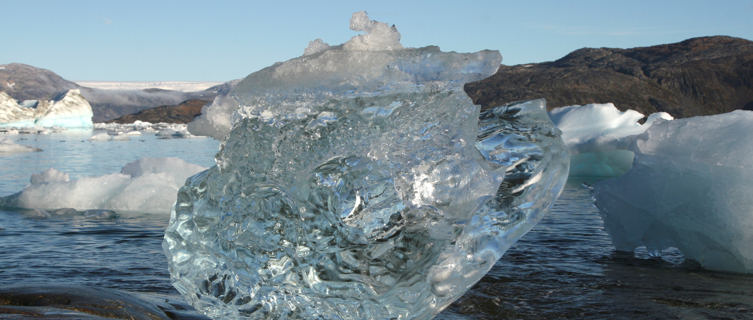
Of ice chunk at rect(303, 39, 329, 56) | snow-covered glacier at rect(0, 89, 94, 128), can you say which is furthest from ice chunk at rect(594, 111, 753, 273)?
snow-covered glacier at rect(0, 89, 94, 128)

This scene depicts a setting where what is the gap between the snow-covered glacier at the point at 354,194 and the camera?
2490 millimetres

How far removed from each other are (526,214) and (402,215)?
53 centimetres

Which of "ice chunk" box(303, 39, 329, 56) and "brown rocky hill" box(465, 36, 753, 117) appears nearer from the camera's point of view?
"ice chunk" box(303, 39, 329, 56)

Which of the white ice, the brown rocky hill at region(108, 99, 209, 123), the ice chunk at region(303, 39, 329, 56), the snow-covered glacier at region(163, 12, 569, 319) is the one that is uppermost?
the ice chunk at region(303, 39, 329, 56)

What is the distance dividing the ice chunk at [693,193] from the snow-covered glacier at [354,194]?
3.18m

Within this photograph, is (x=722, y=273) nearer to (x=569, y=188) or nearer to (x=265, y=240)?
(x=265, y=240)

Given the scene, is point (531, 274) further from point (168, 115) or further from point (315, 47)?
point (168, 115)

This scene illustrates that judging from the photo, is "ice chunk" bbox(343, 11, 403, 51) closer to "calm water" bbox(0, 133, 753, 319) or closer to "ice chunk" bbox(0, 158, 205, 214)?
"calm water" bbox(0, 133, 753, 319)

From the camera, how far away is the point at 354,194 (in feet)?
8.18

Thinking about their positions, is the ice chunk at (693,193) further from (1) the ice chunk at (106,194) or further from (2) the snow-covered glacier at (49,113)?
(2) the snow-covered glacier at (49,113)

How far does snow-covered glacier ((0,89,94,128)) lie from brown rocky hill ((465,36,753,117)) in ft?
148

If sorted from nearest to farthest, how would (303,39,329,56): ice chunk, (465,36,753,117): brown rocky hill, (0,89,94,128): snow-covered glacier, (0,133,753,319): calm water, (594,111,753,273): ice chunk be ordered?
1. (303,39,329,56): ice chunk
2. (0,133,753,319): calm water
3. (594,111,753,273): ice chunk
4. (0,89,94,128): snow-covered glacier
5. (465,36,753,117): brown rocky hill

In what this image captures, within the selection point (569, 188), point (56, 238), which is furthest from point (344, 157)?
point (569, 188)

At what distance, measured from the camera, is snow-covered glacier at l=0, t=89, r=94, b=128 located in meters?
64.4
